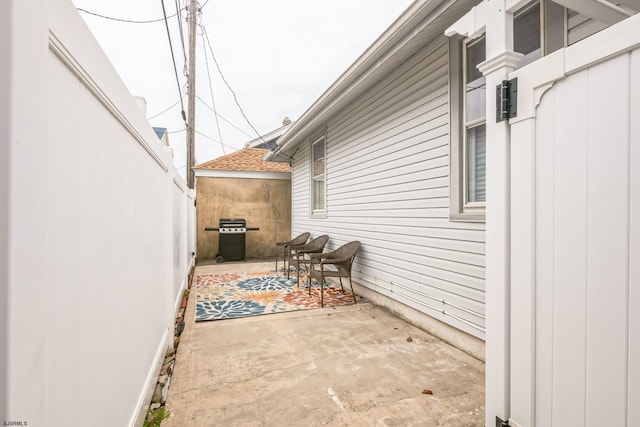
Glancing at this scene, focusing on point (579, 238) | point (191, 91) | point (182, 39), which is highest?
point (182, 39)

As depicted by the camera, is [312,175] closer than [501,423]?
No

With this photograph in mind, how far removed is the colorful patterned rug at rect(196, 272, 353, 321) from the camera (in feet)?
12.7

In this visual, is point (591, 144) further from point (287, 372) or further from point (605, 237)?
point (287, 372)

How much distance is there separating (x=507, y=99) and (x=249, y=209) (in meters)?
8.04

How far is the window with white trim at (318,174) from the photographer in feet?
20.4

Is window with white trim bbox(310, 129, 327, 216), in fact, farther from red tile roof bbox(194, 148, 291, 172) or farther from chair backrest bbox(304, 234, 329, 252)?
red tile roof bbox(194, 148, 291, 172)

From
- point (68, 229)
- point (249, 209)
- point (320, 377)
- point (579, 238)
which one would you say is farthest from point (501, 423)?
point (249, 209)

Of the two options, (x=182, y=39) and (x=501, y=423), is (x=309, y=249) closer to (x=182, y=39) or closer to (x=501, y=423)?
(x=501, y=423)

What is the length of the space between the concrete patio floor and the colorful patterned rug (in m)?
0.44

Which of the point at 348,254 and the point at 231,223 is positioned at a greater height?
the point at 231,223

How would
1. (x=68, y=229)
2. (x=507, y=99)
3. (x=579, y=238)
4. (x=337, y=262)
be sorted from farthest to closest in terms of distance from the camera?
(x=337, y=262)
(x=507, y=99)
(x=579, y=238)
(x=68, y=229)

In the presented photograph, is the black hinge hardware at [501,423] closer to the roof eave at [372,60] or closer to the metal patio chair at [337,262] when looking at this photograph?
the metal patio chair at [337,262]

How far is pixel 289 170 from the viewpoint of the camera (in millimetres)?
9422

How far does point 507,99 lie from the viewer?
1.42 m
